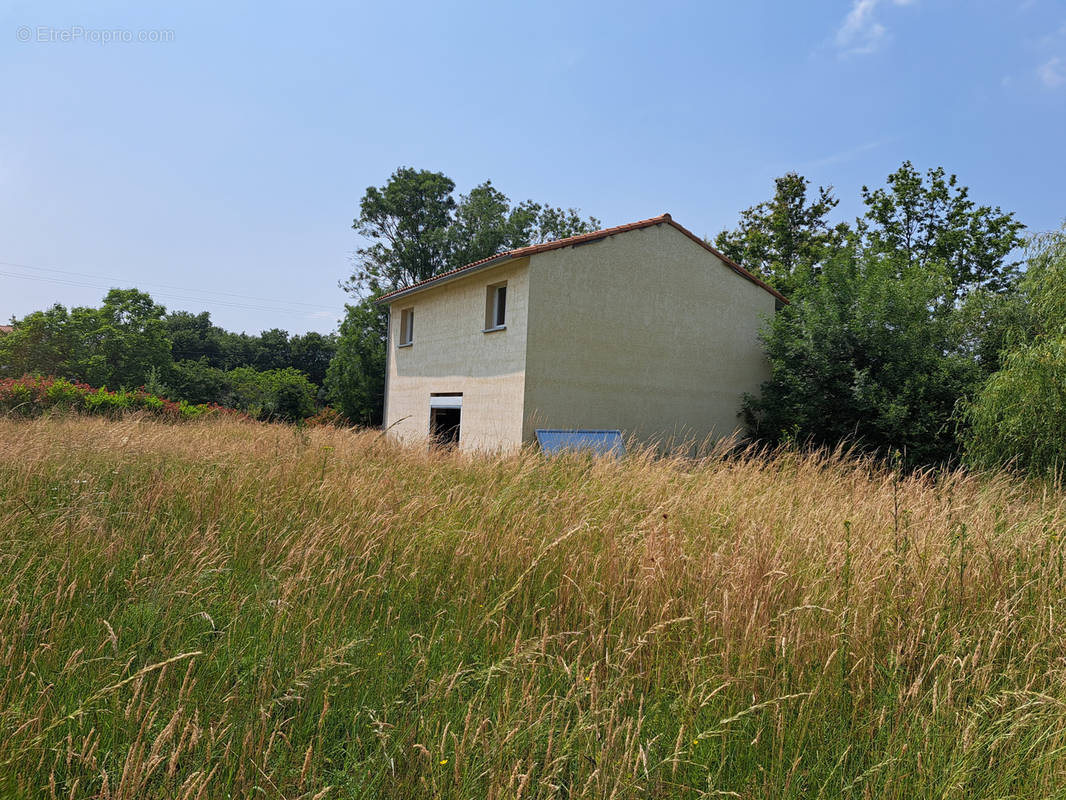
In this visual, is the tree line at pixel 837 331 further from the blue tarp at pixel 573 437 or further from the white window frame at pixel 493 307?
the white window frame at pixel 493 307

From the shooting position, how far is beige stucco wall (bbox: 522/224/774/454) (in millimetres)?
14055

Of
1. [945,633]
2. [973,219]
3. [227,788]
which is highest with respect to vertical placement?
[973,219]

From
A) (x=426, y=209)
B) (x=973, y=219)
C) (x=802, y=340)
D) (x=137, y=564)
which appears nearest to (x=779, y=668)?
(x=137, y=564)

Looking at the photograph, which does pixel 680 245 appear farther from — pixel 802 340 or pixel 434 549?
pixel 434 549

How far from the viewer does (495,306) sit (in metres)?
15.7

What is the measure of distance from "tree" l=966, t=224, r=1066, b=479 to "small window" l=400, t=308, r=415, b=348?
50.8ft

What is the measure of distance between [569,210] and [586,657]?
36737 millimetres

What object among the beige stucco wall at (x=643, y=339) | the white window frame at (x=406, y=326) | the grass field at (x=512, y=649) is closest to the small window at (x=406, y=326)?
the white window frame at (x=406, y=326)

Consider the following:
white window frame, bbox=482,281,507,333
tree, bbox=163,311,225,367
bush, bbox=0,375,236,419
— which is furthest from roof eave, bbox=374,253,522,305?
tree, bbox=163,311,225,367

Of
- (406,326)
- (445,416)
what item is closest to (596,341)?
(445,416)

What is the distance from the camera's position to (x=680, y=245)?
16.1 metres

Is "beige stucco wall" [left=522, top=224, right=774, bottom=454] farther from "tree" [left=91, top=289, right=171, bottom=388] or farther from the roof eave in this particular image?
"tree" [left=91, top=289, right=171, bottom=388]

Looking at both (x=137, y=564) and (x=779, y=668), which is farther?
(x=137, y=564)

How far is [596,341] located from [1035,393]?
8.43 m
